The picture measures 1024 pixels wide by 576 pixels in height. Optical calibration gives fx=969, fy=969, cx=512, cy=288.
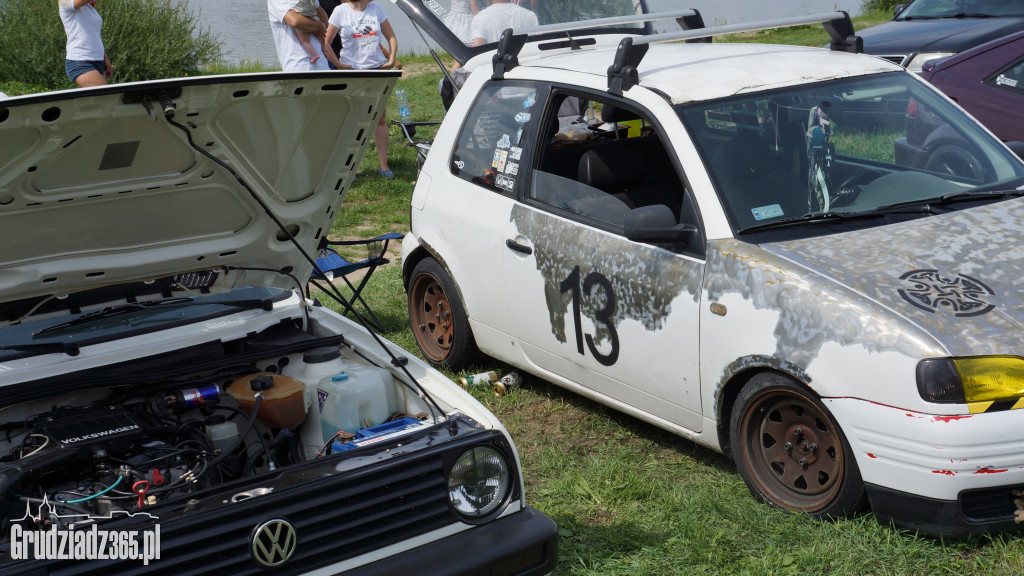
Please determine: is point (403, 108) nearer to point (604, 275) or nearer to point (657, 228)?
point (604, 275)

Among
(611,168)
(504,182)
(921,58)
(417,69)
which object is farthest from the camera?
(417,69)

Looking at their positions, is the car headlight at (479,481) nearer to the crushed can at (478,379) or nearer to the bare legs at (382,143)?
the crushed can at (478,379)

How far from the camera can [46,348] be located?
3.28 meters

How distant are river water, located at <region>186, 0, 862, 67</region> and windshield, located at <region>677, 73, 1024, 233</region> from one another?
→ 16241 mm

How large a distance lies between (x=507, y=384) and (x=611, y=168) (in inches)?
54.4

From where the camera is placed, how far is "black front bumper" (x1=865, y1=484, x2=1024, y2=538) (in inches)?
128

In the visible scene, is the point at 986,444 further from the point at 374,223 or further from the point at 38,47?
the point at 38,47

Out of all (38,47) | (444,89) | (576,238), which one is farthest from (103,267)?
(38,47)

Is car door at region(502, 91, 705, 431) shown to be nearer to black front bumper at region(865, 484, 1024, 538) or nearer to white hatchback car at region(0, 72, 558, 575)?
black front bumper at region(865, 484, 1024, 538)

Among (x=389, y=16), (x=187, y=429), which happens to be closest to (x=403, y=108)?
(x=187, y=429)

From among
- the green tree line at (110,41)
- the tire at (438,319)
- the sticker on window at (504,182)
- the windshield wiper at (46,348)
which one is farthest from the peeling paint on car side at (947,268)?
the green tree line at (110,41)

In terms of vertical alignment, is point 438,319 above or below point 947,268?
below

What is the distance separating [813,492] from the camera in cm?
369

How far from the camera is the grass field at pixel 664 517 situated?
340cm
